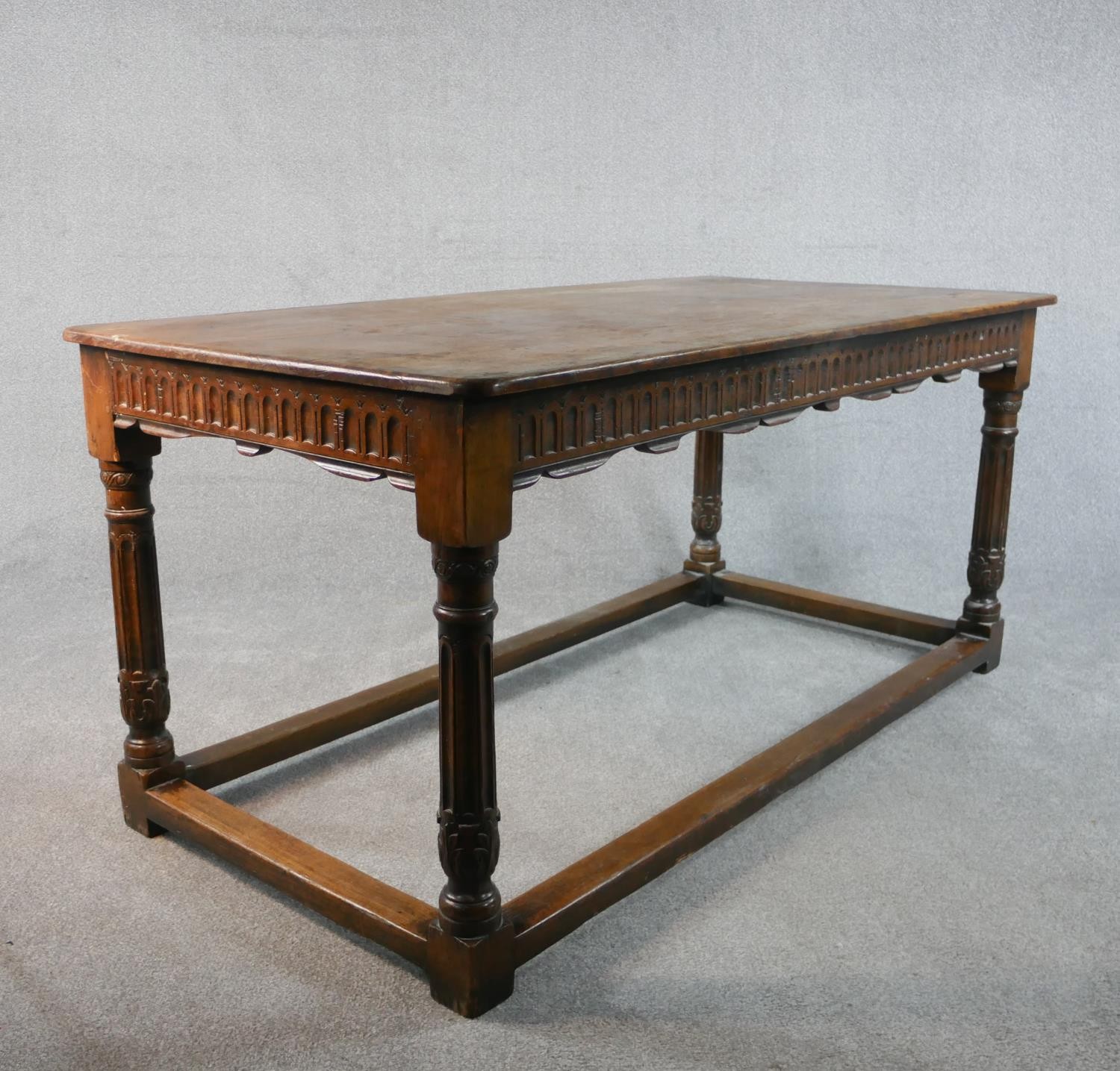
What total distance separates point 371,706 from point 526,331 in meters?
1.10

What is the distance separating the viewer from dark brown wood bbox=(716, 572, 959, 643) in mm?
3738

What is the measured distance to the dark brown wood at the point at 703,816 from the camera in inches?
87.7

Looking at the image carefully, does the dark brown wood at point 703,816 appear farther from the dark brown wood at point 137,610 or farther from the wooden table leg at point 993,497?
the dark brown wood at point 137,610

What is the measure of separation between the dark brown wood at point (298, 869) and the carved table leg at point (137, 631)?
0.06 m

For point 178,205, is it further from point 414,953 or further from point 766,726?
point 414,953

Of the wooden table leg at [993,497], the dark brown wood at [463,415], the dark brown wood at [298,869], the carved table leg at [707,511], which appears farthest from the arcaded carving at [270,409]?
the carved table leg at [707,511]

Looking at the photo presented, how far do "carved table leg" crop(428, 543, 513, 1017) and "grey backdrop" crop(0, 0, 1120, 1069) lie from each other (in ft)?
2.37

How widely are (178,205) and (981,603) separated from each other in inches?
111

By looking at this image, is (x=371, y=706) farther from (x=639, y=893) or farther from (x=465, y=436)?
(x=465, y=436)

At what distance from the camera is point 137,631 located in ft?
8.55

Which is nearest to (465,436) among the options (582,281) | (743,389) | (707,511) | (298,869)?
(743,389)

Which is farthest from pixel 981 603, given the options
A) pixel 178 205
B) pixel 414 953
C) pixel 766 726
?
pixel 178 205

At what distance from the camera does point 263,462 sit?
4.70m

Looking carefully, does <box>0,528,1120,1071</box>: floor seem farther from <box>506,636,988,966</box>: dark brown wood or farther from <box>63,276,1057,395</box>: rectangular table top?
<box>63,276,1057,395</box>: rectangular table top
